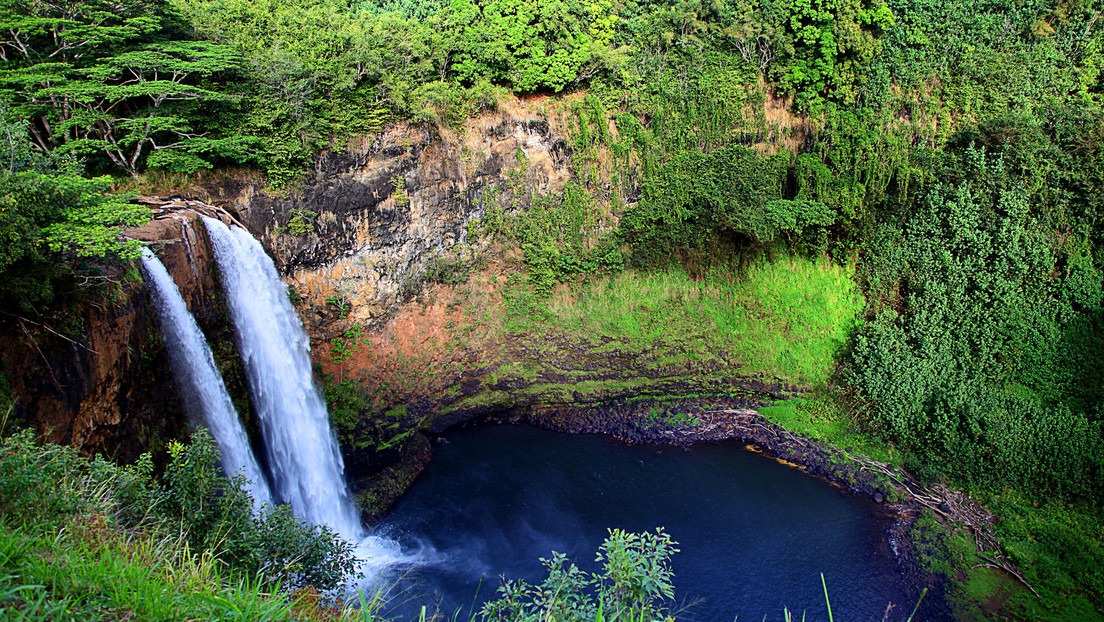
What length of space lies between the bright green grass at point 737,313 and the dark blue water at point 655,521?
3.10 metres

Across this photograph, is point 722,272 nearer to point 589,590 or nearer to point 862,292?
point 862,292

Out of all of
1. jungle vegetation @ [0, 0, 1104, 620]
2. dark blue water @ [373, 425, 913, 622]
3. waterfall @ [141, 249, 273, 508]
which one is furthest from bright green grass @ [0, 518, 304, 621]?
jungle vegetation @ [0, 0, 1104, 620]

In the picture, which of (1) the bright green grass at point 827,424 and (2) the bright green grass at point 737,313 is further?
(2) the bright green grass at point 737,313

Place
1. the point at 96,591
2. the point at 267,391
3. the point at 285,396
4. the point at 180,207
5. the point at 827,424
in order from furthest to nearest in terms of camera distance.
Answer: the point at 827,424, the point at 285,396, the point at 267,391, the point at 180,207, the point at 96,591

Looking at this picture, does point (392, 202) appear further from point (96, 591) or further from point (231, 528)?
point (96, 591)

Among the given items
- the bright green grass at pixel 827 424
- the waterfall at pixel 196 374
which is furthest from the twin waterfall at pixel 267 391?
the bright green grass at pixel 827 424

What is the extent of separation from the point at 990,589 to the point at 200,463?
47.3 feet

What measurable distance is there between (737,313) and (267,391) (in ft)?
43.6

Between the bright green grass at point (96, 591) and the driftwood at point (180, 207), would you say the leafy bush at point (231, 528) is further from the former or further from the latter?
the driftwood at point (180, 207)

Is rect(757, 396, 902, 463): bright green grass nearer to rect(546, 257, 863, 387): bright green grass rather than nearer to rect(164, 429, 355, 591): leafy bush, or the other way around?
rect(546, 257, 863, 387): bright green grass

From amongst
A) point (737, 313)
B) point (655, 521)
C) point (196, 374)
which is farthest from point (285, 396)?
point (737, 313)

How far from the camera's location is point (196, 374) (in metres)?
11.1

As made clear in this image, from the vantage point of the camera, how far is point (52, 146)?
1310 cm

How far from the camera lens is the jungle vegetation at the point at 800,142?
44.2ft
